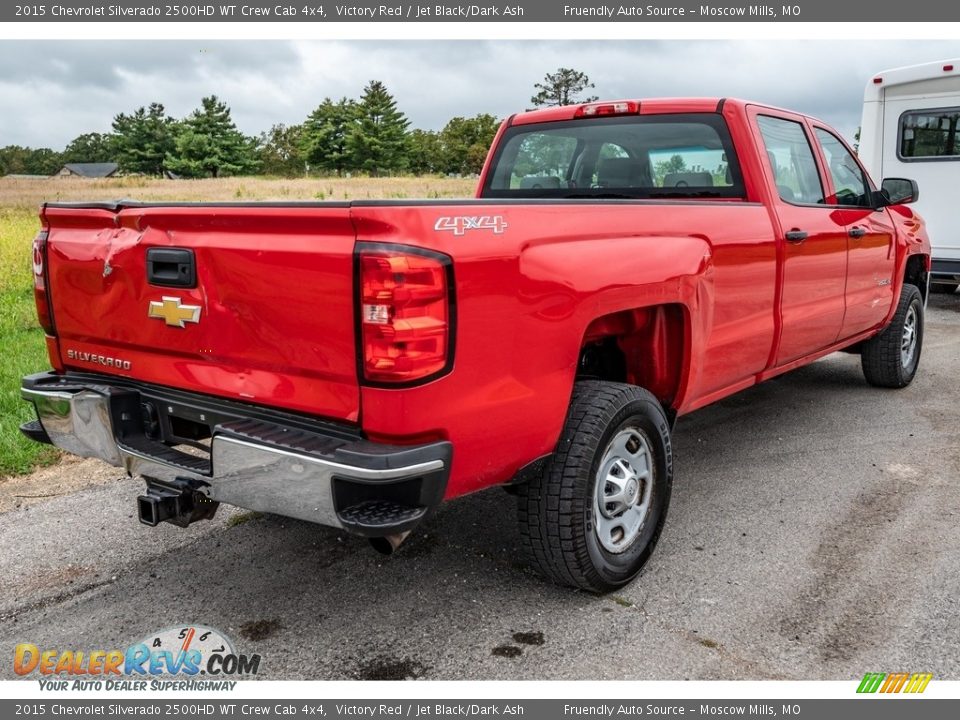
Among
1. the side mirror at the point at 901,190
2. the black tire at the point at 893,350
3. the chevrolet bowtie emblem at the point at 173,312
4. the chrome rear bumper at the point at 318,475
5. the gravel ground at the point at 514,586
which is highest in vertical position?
the side mirror at the point at 901,190

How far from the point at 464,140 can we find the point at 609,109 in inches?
2993

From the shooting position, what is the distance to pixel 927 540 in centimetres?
375

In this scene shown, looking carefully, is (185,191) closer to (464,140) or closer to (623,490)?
(623,490)

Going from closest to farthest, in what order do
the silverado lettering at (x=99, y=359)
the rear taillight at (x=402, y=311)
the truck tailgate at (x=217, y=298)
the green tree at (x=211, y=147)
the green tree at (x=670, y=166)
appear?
the rear taillight at (x=402, y=311) → the truck tailgate at (x=217, y=298) → the silverado lettering at (x=99, y=359) → the green tree at (x=670, y=166) → the green tree at (x=211, y=147)

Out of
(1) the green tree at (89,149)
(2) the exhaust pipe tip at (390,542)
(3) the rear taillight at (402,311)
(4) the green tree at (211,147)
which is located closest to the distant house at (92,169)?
(1) the green tree at (89,149)

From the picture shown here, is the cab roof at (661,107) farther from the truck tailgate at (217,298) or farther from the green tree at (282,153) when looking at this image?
the green tree at (282,153)

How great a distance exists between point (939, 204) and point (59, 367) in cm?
1035

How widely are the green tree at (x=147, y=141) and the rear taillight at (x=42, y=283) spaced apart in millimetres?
75939

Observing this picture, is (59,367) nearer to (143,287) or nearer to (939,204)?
(143,287)

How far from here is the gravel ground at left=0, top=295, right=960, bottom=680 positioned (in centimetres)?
284

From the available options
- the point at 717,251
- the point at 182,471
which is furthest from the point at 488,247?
the point at 717,251

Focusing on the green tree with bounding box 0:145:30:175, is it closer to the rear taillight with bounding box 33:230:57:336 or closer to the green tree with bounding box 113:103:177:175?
the green tree with bounding box 113:103:177:175

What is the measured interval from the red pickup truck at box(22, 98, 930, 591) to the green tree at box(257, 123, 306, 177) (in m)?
79.7

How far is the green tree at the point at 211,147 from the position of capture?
70.3 m
